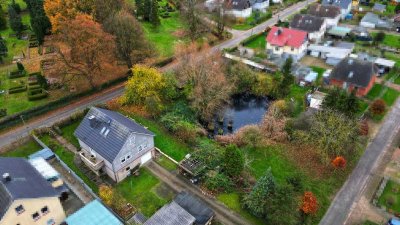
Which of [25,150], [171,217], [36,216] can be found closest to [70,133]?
[25,150]

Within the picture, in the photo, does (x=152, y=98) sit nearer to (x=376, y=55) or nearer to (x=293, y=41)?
(x=293, y=41)

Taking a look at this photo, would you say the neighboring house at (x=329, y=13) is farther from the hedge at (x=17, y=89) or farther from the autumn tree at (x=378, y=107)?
the hedge at (x=17, y=89)

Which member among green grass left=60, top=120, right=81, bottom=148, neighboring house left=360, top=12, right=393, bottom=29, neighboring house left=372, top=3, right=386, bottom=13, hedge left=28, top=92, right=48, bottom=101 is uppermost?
neighboring house left=372, top=3, right=386, bottom=13

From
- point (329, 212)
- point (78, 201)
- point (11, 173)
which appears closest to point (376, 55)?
point (329, 212)

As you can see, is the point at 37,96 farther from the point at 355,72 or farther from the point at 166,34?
the point at 355,72

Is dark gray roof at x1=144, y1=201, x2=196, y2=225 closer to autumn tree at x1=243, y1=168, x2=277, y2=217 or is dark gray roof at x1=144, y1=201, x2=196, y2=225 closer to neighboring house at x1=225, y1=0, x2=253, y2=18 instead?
autumn tree at x1=243, y1=168, x2=277, y2=217

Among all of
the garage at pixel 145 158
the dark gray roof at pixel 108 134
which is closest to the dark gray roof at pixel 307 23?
the dark gray roof at pixel 108 134

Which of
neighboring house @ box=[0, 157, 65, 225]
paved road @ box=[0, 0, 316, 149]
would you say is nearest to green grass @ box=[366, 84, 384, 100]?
paved road @ box=[0, 0, 316, 149]
